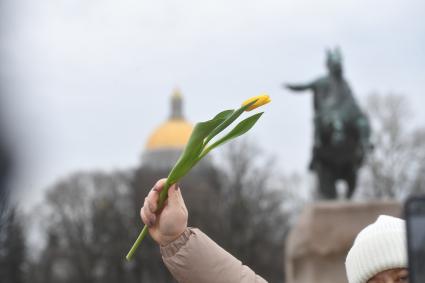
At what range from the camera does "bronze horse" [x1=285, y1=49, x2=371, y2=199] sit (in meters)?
13.3

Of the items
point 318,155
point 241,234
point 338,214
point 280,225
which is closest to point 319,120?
point 318,155

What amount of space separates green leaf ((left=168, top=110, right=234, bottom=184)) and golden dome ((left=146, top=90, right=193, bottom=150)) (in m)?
69.6

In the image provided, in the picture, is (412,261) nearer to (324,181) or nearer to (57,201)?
(324,181)

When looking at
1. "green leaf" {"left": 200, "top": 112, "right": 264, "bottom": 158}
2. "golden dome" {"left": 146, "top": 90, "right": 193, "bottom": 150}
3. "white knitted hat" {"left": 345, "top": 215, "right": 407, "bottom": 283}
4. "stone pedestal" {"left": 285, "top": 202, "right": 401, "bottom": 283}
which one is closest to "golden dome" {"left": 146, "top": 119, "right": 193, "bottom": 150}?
"golden dome" {"left": 146, "top": 90, "right": 193, "bottom": 150}

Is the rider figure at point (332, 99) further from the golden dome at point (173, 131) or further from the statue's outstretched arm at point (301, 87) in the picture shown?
the golden dome at point (173, 131)

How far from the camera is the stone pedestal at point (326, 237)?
11.4m

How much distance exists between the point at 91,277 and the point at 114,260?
8.58ft

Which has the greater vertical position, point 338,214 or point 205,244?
point 205,244

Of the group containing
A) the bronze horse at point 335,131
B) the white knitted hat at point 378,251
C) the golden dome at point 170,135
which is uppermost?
the white knitted hat at point 378,251

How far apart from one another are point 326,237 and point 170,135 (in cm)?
6296

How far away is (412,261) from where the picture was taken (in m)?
1.25

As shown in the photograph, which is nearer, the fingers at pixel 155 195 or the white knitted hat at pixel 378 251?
the fingers at pixel 155 195

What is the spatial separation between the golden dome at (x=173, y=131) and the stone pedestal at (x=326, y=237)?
2343 inches

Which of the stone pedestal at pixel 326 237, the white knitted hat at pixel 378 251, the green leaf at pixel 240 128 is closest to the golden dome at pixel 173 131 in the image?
the stone pedestal at pixel 326 237
